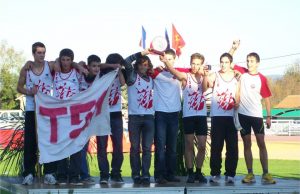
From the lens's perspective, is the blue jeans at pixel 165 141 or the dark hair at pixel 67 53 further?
the blue jeans at pixel 165 141

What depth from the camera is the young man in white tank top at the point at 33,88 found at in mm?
8219

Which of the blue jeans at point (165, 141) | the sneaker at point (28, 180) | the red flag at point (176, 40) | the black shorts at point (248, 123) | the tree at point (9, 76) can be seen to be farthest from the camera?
the tree at point (9, 76)

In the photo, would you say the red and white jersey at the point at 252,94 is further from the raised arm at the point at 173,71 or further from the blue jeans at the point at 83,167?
the blue jeans at the point at 83,167

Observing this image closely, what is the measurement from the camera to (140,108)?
27.2 feet

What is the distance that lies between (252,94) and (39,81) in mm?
3059

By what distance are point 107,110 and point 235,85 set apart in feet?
6.17

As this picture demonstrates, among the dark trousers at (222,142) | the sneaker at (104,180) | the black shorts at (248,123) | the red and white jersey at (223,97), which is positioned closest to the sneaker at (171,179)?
the dark trousers at (222,142)

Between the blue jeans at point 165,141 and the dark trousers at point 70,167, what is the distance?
113 centimetres

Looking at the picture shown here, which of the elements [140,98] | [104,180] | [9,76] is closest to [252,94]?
[140,98]

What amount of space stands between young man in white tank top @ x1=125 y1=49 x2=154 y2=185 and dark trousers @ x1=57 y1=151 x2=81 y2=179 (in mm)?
780

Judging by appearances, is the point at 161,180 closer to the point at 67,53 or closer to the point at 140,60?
the point at 140,60

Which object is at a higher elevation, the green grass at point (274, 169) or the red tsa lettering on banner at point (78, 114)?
the red tsa lettering on banner at point (78, 114)

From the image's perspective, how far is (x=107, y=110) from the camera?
27.6 feet

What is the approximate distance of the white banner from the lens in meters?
8.24
